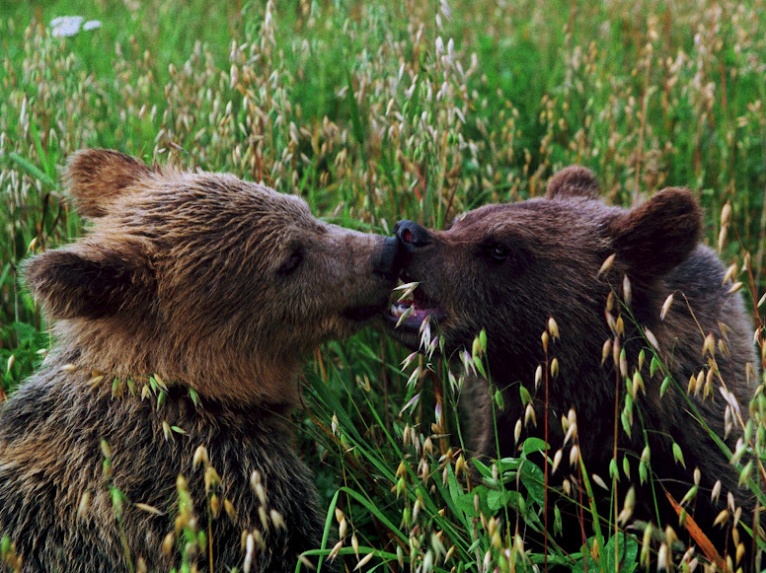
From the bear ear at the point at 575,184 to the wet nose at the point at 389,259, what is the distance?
1144mm

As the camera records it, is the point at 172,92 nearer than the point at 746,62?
Yes

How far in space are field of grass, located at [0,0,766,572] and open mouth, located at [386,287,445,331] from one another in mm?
237

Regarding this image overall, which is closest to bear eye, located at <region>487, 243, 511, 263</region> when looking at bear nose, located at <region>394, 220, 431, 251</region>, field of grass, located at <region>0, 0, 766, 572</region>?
bear nose, located at <region>394, 220, 431, 251</region>

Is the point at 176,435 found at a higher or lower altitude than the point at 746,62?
lower

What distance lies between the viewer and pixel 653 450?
3.86 metres

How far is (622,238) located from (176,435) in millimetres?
2022

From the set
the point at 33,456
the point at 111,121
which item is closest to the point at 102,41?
the point at 111,121

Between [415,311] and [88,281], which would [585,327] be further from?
[88,281]

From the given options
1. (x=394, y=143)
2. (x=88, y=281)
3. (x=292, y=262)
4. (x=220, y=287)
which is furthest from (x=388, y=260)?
(x=88, y=281)

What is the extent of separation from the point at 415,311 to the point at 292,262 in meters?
0.58

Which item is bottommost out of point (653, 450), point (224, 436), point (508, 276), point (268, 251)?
point (653, 450)

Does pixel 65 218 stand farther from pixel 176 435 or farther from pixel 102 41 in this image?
pixel 102 41

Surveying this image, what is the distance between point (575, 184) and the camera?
4727mm

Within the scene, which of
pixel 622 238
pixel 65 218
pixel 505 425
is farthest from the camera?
pixel 65 218
